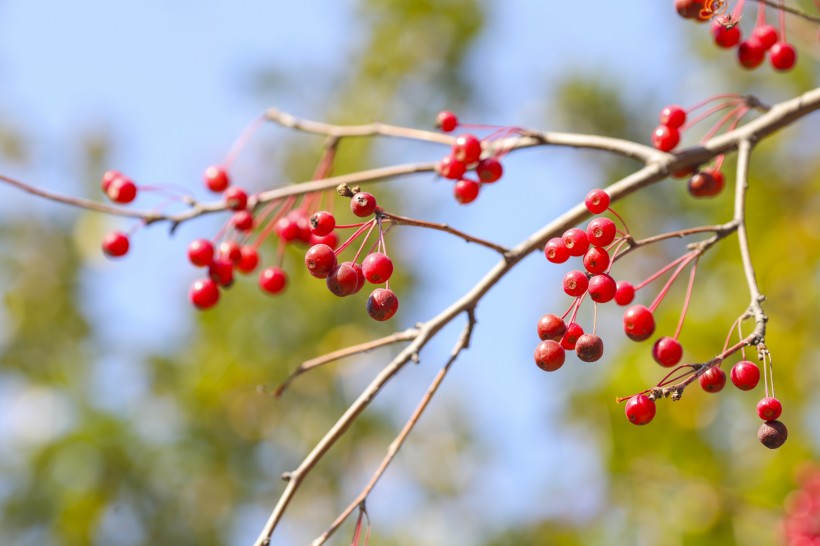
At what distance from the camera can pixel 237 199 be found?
6.58ft

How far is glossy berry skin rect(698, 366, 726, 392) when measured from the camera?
1.34 meters

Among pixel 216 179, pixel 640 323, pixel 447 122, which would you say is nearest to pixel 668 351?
pixel 640 323

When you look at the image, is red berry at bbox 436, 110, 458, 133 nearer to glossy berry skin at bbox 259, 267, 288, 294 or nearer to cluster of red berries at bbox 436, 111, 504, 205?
cluster of red berries at bbox 436, 111, 504, 205

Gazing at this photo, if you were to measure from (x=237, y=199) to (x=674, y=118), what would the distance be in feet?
3.13

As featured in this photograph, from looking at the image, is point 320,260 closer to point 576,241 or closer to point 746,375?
point 576,241

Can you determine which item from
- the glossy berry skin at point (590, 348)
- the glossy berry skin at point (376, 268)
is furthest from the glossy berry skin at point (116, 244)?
the glossy berry skin at point (590, 348)

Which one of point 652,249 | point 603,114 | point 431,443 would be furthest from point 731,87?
point 431,443

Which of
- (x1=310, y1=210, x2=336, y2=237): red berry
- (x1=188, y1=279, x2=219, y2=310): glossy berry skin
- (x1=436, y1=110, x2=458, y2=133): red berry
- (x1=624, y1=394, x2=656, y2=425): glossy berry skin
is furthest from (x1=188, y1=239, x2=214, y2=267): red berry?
(x1=624, y1=394, x2=656, y2=425): glossy berry skin

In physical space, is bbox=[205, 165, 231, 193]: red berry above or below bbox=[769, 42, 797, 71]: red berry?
below

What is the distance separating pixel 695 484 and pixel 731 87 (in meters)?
3.28

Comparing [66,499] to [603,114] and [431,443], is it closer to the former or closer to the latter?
[431,443]

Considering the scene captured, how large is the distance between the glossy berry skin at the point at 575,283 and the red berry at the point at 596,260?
0.03 metres

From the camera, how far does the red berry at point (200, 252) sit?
209 centimetres

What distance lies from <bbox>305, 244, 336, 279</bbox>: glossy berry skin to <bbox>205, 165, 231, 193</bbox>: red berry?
110 cm
